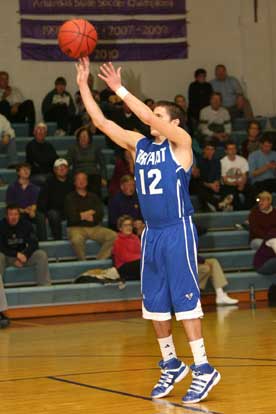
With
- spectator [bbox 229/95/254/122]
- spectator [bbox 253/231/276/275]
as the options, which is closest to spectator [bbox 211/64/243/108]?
spectator [bbox 229/95/254/122]

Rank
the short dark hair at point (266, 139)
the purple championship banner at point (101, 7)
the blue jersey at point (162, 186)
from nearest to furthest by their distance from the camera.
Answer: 1. the blue jersey at point (162, 186)
2. the short dark hair at point (266, 139)
3. the purple championship banner at point (101, 7)

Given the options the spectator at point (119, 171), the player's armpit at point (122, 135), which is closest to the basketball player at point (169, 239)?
the player's armpit at point (122, 135)

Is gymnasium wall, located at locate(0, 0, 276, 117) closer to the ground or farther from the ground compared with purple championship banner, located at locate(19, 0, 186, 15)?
closer to the ground

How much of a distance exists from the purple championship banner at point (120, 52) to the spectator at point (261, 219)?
580 cm

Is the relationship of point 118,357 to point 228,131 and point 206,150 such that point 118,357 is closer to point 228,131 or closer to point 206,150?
point 206,150

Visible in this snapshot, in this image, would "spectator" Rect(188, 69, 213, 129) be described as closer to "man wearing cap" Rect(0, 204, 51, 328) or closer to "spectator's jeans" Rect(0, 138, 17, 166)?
"spectator's jeans" Rect(0, 138, 17, 166)

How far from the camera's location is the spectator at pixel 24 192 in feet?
51.9

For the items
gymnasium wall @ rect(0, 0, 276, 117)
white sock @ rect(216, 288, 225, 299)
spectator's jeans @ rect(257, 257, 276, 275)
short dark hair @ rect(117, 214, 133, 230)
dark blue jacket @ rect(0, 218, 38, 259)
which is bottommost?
white sock @ rect(216, 288, 225, 299)

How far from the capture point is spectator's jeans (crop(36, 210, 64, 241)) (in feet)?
51.8

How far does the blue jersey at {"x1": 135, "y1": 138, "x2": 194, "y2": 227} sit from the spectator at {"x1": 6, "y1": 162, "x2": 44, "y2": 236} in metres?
8.87

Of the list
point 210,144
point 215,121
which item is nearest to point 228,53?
point 215,121

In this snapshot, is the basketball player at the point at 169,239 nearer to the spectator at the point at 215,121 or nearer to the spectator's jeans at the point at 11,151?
the spectator's jeans at the point at 11,151

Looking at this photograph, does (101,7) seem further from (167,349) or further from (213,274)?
(167,349)

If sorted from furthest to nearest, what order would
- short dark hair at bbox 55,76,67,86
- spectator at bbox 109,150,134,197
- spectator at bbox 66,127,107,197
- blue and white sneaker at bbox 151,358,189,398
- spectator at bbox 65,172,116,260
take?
short dark hair at bbox 55,76,67,86
spectator at bbox 66,127,107,197
spectator at bbox 109,150,134,197
spectator at bbox 65,172,116,260
blue and white sneaker at bbox 151,358,189,398
